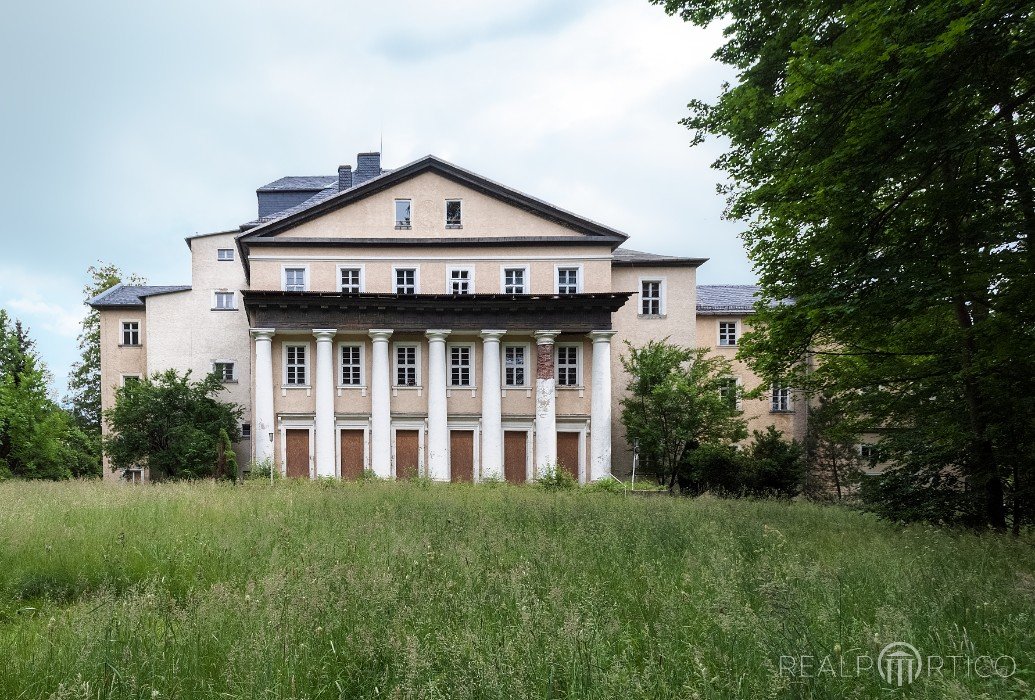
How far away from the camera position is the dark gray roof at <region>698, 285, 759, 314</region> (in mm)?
30781

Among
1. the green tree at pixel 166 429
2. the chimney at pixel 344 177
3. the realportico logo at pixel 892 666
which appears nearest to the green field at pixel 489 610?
the realportico logo at pixel 892 666

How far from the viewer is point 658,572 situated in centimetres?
569

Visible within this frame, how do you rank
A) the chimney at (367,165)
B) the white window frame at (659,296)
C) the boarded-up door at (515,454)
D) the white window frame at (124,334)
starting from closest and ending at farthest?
1. the boarded-up door at (515,454)
2. the white window frame at (659,296)
3. the white window frame at (124,334)
4. the chimney at (367,165)

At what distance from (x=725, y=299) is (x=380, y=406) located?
69.3 ft

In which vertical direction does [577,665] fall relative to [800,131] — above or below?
below

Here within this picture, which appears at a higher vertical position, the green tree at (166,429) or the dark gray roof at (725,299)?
the dark gray roof at (725,299)

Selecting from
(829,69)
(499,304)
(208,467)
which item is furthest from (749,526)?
(208,467)

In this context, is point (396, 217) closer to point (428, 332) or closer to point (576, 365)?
point (428, 332)

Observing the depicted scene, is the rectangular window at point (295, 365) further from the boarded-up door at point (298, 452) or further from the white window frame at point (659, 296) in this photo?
the white window frame at point (659, 296)

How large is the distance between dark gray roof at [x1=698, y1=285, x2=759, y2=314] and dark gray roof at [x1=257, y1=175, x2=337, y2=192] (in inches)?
937

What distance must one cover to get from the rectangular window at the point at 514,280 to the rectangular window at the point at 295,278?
984 centimetres

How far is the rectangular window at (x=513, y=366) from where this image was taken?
26266 millimetres

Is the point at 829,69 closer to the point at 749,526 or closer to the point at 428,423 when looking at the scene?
the point at 749,526

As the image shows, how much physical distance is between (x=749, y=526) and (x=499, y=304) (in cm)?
1749
